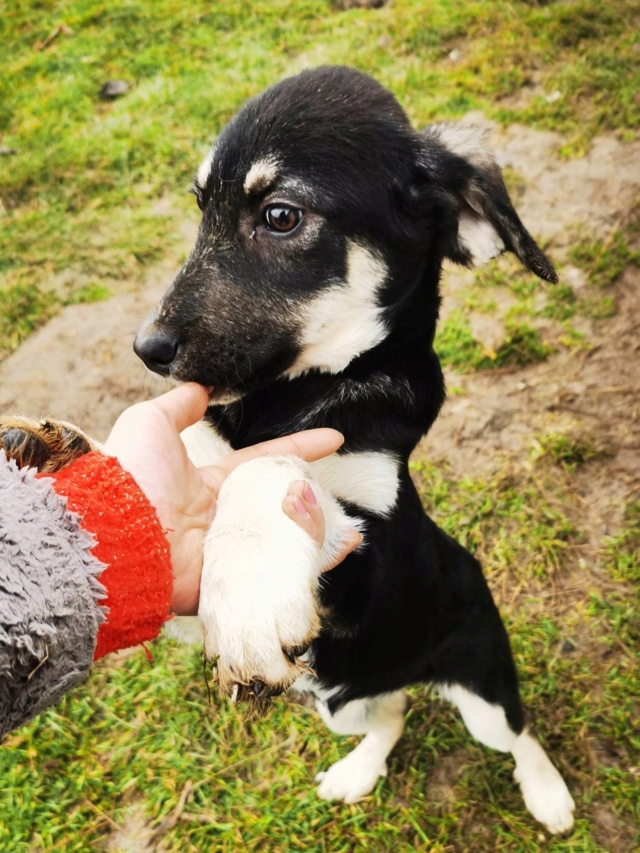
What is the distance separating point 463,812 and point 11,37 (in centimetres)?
835

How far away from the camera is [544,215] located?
5086mm

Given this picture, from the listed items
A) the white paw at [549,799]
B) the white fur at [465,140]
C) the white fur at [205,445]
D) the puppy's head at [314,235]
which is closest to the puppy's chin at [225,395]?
the puppy's head at [314,235]

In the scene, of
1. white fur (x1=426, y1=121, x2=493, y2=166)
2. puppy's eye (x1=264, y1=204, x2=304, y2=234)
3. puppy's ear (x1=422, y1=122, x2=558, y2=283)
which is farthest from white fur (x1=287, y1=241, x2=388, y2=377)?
white fur (x1=426, y1=121, x2=493, y2=166)

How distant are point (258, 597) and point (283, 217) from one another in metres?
1.22

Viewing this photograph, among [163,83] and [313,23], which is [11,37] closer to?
[163,83]

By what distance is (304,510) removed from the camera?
1.81m

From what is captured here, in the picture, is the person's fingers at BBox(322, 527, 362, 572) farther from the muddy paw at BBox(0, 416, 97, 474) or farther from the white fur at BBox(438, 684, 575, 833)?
the white fur at BBox(438, 684, 575, 833)

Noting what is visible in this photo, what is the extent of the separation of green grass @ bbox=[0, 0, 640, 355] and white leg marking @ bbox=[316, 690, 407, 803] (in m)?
3.34

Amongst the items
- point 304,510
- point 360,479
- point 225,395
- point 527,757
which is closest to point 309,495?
point 304,510

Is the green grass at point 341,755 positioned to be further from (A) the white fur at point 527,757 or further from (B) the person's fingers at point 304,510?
(B) the person's fingers at point 304,510

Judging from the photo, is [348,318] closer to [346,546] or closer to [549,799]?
[346,546]

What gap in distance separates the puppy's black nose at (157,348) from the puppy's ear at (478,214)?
3.21 feet

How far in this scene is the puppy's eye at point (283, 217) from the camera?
229 cm

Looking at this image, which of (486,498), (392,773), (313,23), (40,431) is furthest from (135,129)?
(392,773)
